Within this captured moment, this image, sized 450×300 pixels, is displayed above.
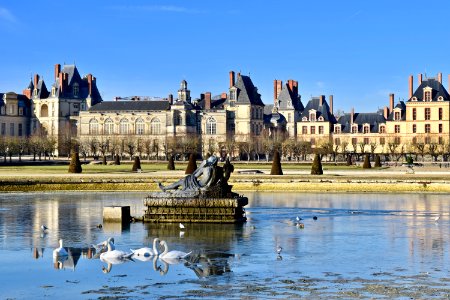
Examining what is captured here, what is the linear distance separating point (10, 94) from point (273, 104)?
30666 millimetres

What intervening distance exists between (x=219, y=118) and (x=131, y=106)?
9.66 meters

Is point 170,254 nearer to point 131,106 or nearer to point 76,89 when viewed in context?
point 131,106

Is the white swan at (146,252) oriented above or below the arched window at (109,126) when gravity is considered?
below

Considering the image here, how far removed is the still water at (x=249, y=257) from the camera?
1294 centimetres

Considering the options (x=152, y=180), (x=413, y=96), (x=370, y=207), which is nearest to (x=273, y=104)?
(x=413, y=96)

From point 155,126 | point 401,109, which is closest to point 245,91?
point 155,126

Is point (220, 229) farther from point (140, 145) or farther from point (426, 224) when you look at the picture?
point (140, 145)

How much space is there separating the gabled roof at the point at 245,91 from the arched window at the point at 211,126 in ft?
10.7

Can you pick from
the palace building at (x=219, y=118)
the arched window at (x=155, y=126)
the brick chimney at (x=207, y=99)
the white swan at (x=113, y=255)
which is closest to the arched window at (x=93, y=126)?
the palace building at (x=219, y=118)

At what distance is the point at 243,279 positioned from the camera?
13.7 meters

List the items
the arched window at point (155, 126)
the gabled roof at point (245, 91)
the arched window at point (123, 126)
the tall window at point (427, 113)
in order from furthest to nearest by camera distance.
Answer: the arched window at point (123, 126), the arched window at point (155, 126), the gabled roof at point (245, 91), the tall window at point (427, 113)

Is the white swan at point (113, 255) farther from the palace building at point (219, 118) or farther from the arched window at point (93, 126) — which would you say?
the arched window at point (93, 126)

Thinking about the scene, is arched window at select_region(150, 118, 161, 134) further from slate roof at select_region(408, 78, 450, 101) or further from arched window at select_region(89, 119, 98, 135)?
slate roof at select_region(408, 78, 450, 101)

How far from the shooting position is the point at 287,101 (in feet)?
350
